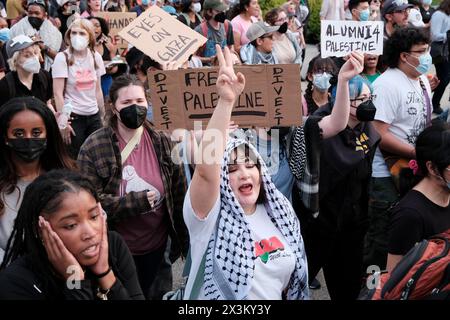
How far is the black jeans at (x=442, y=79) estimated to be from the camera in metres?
9.83

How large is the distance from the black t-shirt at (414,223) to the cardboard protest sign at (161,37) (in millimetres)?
1635

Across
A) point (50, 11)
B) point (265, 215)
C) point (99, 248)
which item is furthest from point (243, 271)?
point (50, 11)

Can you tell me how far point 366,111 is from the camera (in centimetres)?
405

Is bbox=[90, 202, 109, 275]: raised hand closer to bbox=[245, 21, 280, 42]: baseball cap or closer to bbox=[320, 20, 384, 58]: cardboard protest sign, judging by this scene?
bbox=[320, 20, 384, 58]: cardboard protest sign

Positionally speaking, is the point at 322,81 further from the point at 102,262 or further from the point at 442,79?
the point at 442,79

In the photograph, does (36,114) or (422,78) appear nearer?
(36,114)

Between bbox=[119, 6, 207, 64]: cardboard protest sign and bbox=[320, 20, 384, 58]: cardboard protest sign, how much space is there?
1.12 m

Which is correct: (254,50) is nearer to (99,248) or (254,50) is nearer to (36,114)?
(36,114)

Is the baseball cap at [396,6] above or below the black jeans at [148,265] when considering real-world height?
above

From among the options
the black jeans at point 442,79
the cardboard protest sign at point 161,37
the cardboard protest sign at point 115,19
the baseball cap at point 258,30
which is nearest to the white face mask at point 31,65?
the cardboard protest sign at point 115,19

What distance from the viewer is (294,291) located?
2.90m

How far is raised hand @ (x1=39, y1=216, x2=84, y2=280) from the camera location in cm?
219

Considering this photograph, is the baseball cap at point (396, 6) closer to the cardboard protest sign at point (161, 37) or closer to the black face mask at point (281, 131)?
the black face mask at point (281, 131)

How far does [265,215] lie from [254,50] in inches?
171
